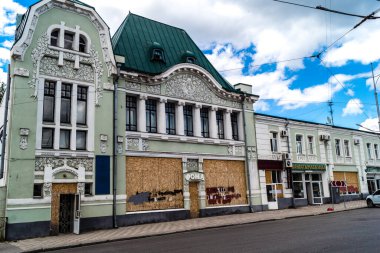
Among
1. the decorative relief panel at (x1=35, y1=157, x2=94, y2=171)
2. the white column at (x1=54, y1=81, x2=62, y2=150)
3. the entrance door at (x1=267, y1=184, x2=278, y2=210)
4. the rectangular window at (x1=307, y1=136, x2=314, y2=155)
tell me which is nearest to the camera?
the decorative relief panel at (x1=35, y1=157, x2=94, y2=171)

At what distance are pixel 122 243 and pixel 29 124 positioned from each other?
7429 millimetres

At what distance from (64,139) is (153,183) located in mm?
5631

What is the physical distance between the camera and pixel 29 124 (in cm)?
1606

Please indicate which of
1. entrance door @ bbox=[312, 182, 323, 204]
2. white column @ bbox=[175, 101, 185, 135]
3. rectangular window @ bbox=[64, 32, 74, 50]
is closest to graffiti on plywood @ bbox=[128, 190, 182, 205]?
white column @ bbox=[175, 101, 185, 135]

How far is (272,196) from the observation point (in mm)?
25656

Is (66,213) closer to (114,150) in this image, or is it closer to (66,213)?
(66,213)

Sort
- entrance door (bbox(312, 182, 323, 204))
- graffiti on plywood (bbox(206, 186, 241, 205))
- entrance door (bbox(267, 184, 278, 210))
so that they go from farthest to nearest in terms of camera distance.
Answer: entrance door (bbox(312, 182, 323, 204)), entrance door (bbox(267, 184, 278, 210)), graffiti on plywood (bbox(206, 186, 241, 205))

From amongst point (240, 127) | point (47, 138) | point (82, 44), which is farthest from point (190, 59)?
point (47, 138)

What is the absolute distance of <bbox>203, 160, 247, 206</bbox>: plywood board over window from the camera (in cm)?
2239

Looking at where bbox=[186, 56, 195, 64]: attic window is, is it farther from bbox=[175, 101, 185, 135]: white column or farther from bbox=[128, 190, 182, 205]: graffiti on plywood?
bbox=[128, 190, 182, 205]: graffiti on plywood

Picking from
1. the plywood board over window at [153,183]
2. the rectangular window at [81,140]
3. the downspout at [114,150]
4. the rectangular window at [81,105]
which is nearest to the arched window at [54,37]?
the rectangular window at [81,105]

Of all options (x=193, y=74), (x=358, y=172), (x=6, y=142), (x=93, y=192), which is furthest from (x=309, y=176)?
(x=6, y=142)

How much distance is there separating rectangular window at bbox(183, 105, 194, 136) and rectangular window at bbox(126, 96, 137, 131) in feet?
12.0

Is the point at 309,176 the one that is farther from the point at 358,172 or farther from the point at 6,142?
the point at 6,142
